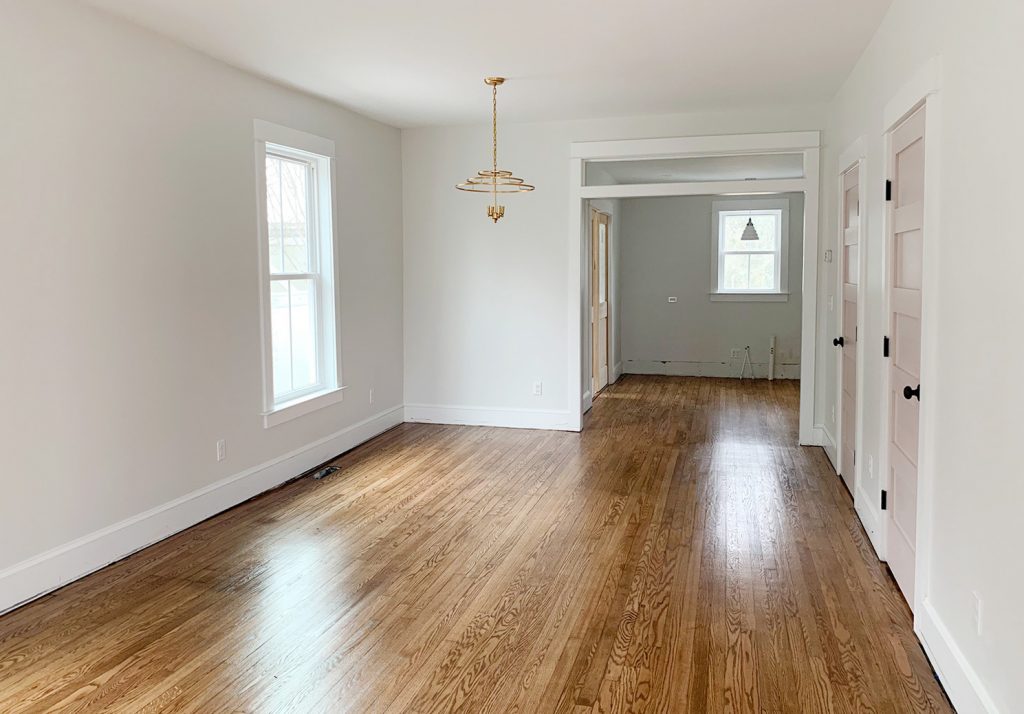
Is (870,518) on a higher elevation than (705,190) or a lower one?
lower

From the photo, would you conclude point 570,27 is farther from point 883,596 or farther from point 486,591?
point 883,596

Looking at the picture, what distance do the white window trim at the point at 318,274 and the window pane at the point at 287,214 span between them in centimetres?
10

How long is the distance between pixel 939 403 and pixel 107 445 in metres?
3.51

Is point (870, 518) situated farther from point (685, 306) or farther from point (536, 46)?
point (685, 306)

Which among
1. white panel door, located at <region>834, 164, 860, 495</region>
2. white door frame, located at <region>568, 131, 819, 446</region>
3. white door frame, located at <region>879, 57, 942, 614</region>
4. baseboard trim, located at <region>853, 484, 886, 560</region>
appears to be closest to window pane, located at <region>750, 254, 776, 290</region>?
white door frame, located at <region>568, 131, 819, 446</region>

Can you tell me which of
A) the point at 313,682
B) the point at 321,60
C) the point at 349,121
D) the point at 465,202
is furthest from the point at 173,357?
the point at 465,202

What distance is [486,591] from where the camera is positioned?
3.43 meters

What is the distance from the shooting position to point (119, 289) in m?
3.77

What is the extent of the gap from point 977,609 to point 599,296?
670 cm

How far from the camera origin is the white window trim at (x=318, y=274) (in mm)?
4887

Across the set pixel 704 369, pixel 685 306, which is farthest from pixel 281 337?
pixel 704 369

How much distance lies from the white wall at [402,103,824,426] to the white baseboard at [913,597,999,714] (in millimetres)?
4171

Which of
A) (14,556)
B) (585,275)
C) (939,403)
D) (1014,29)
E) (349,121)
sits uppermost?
(349,121)

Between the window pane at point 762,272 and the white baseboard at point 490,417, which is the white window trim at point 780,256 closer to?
the window pane at point 762,272
